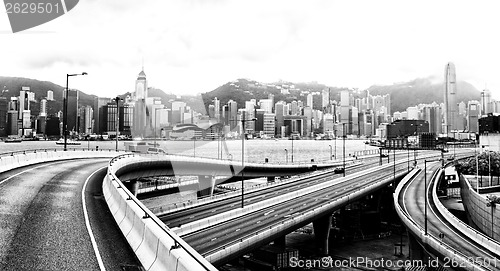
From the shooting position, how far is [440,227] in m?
34.8

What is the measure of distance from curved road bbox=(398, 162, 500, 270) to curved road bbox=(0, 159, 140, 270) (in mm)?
24130

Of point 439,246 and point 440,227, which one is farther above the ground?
point 439,246

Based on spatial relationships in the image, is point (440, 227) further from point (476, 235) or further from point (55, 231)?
point (55, 231)

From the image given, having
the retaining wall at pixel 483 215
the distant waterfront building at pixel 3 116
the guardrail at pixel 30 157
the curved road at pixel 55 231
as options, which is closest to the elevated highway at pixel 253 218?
the curved road at pixel 55 231

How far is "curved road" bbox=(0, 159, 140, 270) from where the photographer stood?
28.5 feet

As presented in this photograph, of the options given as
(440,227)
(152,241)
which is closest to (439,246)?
(440,227)

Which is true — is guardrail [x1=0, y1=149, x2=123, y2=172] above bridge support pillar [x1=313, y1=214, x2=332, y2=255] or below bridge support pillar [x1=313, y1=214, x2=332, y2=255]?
above

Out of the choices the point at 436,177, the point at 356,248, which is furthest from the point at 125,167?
the point at 436,177

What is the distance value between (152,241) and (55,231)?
3822mm

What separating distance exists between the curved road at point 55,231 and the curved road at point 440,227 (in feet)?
79.2

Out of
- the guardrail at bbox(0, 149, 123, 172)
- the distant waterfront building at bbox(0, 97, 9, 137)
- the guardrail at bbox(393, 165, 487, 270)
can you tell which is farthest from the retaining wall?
the distant waterfront building at bbox(0, 97, 9, 137)

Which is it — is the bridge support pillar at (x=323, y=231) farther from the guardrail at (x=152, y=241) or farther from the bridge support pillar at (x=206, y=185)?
the guardrail at (x=152, y=241)

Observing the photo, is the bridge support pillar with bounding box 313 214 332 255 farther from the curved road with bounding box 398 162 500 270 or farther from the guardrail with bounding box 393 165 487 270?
the curved road with bounding box 398 162 500 270

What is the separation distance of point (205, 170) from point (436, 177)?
46038mm
